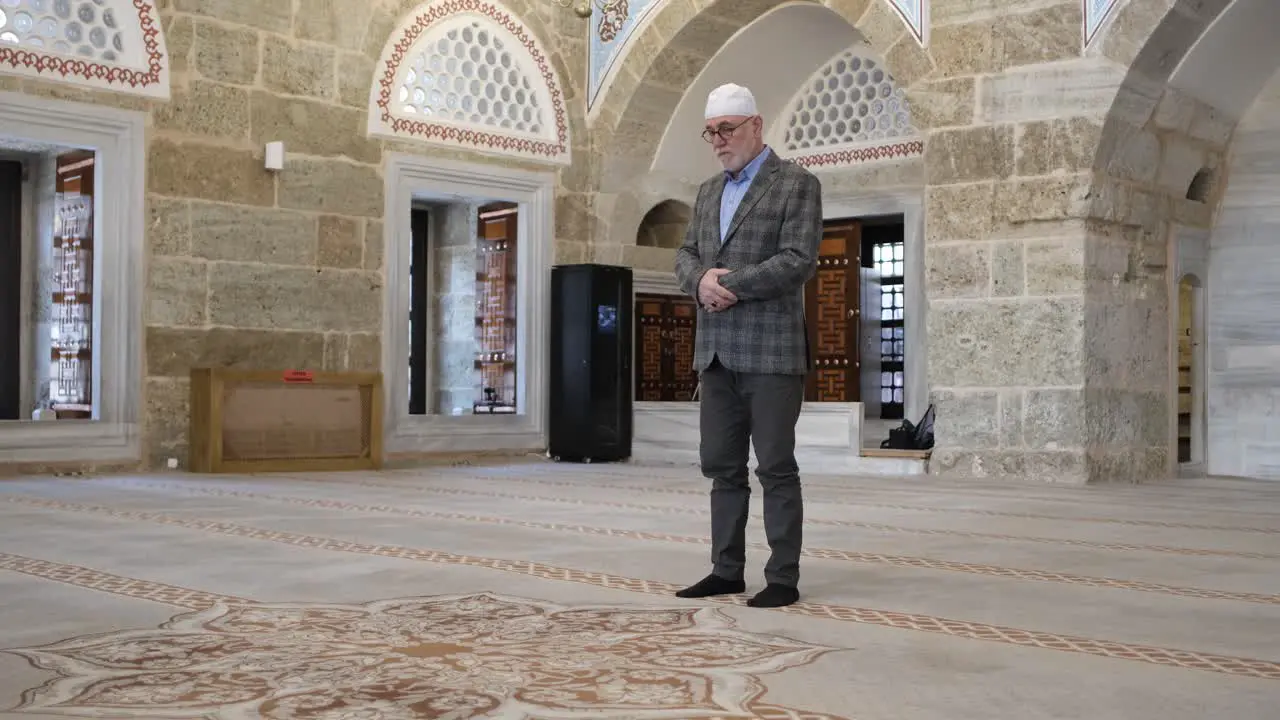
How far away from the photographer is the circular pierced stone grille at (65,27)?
7148 mm

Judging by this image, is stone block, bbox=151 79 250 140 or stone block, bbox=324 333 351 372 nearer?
stone block, bbox=151 79 250 140

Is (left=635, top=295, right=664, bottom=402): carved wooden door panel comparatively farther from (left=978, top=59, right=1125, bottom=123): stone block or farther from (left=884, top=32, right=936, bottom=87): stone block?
(left=978, top=59, right=1125, bottom=123): stone block

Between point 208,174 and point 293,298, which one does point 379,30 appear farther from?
point 293,298

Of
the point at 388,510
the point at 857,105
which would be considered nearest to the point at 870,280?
the point at 857,105

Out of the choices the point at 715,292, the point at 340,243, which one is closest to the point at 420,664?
the point at 715,292

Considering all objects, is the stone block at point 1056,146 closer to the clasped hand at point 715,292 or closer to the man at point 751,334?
the man at point 751,334

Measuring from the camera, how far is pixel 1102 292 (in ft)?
24.7

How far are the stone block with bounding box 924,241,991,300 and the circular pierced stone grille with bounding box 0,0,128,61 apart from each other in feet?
14.6

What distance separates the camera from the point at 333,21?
841cm

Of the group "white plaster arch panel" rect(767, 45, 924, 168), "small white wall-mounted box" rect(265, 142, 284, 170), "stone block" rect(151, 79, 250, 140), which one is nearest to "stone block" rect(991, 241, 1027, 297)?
"white plaster arch panel" rect(767, 45, 924, 168)

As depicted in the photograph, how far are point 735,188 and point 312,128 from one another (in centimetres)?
549

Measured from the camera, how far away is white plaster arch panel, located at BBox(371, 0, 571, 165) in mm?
8711

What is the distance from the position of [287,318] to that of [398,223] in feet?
3.18

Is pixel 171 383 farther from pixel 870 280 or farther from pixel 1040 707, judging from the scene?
pixel 1040 707
